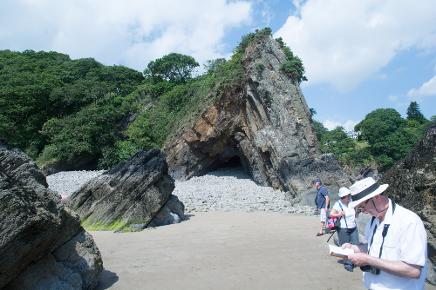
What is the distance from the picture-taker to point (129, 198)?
45.2 ft

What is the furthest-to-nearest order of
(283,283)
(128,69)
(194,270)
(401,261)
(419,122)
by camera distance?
1. (419,122)
2. (128,69)
3. (194,270)
4. (283,283)
5. (401,261)

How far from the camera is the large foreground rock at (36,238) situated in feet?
18.5

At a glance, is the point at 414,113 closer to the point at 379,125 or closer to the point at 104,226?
the point at 379,125

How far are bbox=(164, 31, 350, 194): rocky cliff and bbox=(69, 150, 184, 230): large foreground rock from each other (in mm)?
9400

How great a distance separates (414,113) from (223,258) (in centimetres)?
6154

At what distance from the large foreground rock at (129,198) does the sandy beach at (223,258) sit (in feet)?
2.68

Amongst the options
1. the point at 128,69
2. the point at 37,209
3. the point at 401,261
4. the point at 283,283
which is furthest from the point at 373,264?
the point at 128,69

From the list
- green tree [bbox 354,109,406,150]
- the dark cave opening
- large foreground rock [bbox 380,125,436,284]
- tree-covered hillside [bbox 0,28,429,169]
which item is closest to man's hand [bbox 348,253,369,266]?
large foreground rock [bbox 380,125,436,284]

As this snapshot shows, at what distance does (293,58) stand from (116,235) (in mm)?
19596

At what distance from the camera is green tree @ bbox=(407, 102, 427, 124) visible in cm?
6056

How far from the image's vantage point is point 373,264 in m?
3.36

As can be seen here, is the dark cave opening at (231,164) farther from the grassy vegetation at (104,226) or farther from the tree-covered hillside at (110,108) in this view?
the grassy vegetation at (104,226)

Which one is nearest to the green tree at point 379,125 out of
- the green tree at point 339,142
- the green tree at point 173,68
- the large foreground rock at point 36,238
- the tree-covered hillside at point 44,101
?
the green tree at point 339,142

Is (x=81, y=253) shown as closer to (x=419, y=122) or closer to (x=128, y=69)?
(x=128, y=69)
